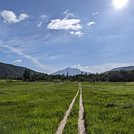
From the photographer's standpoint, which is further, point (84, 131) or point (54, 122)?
point (54, 122)

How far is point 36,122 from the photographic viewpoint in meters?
26.3

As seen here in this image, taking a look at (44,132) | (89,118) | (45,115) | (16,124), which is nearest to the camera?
(44,132)

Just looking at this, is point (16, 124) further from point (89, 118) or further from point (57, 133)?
point (89, 118)

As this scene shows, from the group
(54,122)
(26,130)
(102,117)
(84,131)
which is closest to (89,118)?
(102,117)

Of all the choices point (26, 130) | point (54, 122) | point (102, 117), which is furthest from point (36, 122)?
point (102, 117)

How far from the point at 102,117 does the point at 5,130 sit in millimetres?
10715

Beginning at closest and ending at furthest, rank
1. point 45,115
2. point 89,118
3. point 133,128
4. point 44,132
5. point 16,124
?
point 44,132, point 133,128, point 16,124, point 89,118, point 45,115

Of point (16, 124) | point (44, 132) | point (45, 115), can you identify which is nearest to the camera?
point (44, 132)

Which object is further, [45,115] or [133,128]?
[45,115]

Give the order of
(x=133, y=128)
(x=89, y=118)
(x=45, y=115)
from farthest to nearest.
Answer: (x=45, y=115) < (x=89, y=118) < (x=133, y=128)

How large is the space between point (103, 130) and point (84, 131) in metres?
1.42

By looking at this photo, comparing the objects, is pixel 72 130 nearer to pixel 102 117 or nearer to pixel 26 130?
pixel 26 130

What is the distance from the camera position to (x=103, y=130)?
2202 centimetres

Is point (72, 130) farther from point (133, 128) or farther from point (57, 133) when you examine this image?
point (133, 128)
